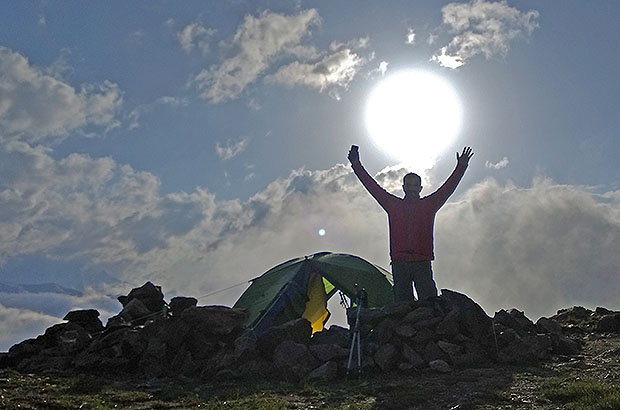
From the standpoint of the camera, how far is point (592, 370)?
12742 millimetres

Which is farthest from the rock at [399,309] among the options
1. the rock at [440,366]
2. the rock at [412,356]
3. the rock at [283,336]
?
the rock at [440,366]

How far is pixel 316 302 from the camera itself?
22547 millimetres

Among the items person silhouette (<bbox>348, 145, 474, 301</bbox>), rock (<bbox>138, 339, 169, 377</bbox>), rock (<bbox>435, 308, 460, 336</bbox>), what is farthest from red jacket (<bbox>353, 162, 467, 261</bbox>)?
rock (<bbox>138, 339, 169, 377</bbox>)

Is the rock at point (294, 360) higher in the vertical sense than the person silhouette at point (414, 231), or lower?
lower

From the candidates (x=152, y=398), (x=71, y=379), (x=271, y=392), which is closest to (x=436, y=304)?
(x=271, y=392)

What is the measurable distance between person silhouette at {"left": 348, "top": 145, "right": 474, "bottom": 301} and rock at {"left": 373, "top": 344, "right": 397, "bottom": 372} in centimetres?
324

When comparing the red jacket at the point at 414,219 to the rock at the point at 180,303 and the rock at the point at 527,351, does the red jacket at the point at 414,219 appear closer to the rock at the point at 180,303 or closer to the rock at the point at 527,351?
the rock at the point at 527,351

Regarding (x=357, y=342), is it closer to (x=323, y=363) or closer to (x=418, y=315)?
(x=323, y=363)

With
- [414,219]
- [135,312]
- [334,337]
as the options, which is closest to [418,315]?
[334,337]

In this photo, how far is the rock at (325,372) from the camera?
13.7 metres

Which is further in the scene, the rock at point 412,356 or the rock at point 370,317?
the rock at point 370,317

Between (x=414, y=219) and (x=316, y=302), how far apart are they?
6681mm

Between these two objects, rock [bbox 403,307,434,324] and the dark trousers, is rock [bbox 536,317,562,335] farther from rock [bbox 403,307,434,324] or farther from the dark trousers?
rock [bbox 403,307,434,324]

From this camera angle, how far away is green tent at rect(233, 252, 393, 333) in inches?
771
